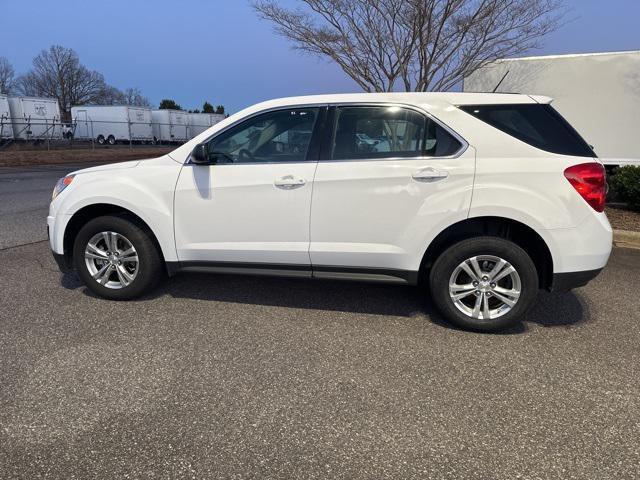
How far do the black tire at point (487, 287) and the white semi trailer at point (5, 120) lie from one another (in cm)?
3134

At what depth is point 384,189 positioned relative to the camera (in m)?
3.52

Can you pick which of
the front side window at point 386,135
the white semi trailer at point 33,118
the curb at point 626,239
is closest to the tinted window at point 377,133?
the front side window at point 386,135

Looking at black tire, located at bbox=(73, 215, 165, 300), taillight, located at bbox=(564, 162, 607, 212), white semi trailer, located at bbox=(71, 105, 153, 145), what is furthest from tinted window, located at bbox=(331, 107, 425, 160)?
white semi trailer, located at bbox=(71, 105, 153, 145)

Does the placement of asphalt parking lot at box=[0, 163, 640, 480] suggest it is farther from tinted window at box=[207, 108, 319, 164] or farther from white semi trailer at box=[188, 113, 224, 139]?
white semi trailer at box=[188, 113, 224, 139]

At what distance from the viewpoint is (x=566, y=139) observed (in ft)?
11.2

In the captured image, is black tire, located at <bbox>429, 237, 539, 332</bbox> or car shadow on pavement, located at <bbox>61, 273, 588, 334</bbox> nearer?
black tire, located at <bbox>429, 237, 539, 332</bbox>

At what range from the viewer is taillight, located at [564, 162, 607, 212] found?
3.30 m

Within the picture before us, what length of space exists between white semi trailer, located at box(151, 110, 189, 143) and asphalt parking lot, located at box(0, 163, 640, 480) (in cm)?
3921

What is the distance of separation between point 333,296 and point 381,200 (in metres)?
1.25

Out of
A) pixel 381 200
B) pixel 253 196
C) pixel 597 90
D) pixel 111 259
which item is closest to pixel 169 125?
pixel 597 90

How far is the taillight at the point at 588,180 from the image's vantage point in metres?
3.30

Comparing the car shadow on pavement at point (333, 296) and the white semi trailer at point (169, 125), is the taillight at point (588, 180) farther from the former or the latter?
the white semi trailer at point (169, 125)

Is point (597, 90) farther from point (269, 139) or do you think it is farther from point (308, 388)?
point (308, 388)

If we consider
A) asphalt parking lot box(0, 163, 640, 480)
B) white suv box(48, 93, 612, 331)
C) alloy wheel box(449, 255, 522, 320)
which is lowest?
asphalt parking lot box(0, 163, 640, 480)
